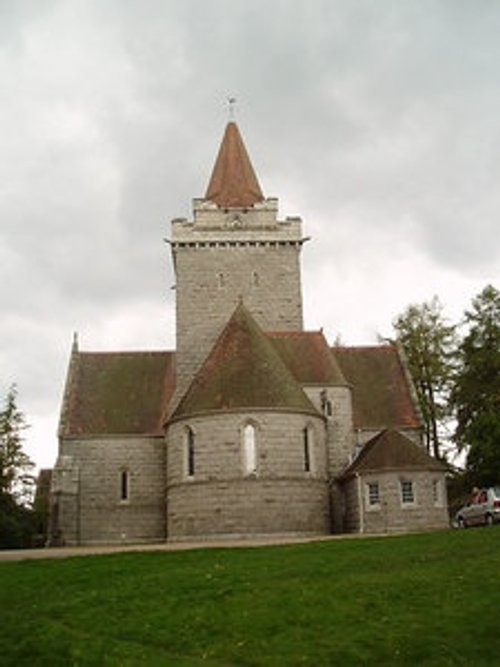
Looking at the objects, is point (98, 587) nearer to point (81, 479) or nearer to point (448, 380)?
point (81, 479)

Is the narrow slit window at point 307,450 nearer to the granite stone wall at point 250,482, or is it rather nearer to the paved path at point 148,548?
the granite stone wall at point 250,482

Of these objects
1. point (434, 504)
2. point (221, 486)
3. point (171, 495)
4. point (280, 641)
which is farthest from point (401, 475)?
point (280, 641)

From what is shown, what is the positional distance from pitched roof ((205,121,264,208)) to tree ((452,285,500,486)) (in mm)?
13698

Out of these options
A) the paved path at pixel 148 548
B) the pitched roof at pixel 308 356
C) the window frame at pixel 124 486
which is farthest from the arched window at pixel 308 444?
the window frame at pixel 124 486

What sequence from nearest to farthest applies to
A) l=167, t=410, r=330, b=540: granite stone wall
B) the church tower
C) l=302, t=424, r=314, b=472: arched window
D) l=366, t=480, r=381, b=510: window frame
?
l=167, t=410, r=330, b=540: granite stone wall
l=366, t=480, r=381, b=510: window frame
l=302, t=424, r=314, b=472: arched window
the church tower

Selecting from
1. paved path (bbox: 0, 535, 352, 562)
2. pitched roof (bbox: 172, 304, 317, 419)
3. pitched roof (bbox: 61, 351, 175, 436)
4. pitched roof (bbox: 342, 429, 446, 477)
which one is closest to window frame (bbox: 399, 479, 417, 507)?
pitched roof (bbox: 342, 429, 446, 477)

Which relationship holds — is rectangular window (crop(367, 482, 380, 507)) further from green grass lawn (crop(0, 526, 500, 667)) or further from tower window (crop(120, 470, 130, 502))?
green grass lawn (crop(0, 526, 500, 667))

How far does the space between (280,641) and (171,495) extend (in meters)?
23.7

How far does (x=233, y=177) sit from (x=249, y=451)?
60.9ft

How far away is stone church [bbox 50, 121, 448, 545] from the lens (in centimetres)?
3541

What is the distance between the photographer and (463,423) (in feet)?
148

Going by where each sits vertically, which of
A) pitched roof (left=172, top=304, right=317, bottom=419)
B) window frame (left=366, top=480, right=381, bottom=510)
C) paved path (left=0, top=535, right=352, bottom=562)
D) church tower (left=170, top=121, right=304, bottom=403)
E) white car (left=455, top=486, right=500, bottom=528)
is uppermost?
church tower (left=170, top=121, right=304, bottom=403)

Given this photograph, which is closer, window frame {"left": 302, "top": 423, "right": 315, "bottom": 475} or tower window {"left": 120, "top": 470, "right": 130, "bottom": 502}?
window frame {"left": 302, "top": 423, "right": 315, "bottom": 475}

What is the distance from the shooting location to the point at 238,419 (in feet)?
116
